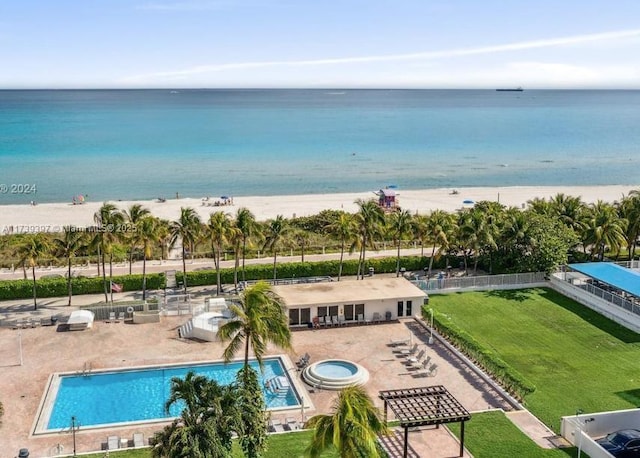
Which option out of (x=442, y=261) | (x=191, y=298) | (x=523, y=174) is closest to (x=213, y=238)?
(x=191, y=298)

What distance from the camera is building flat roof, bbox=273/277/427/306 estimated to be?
118 feet

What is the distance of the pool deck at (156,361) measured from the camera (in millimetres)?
24031

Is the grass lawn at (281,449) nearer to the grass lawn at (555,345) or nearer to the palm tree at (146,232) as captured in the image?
the grass lawn at (555,345)

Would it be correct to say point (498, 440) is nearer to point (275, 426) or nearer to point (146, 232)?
point (275, 426)

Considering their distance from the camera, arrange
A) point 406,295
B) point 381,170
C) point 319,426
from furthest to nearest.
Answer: point 381,170, point 406,295, point 319,426

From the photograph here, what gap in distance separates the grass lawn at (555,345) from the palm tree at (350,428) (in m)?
12.4

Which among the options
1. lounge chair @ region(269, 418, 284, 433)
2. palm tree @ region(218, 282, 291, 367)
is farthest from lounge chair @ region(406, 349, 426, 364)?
palm tree @ region(218, 282, 291, 367)

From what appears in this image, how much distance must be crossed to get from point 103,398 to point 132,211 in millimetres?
13588

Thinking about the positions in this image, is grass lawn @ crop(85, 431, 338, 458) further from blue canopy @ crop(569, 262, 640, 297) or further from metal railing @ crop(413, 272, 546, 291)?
blue canopy @ crop(569, 262, 640, 297)

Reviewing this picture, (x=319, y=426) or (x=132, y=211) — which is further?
(x=132, y=211)

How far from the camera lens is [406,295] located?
36.8 m

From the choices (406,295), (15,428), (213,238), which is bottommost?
(15,428)

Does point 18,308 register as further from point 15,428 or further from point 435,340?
point 435,340

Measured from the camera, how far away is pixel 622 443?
74.2ft
